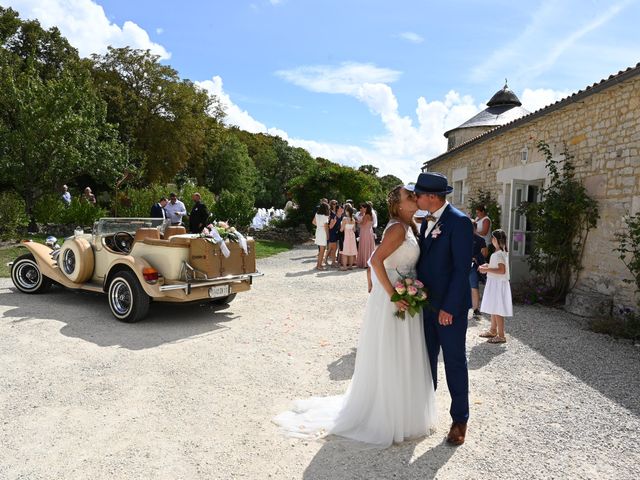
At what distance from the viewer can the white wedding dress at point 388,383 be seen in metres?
3.20

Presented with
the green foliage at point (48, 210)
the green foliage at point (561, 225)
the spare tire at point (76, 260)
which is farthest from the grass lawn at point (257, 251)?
the green foliage at point (561, 225)

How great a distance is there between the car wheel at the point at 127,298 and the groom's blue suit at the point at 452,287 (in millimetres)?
4042

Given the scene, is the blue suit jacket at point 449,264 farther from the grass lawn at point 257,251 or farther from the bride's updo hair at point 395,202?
the grass lawn at point 257,251

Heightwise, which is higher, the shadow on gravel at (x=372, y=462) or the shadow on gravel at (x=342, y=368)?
the shadow on gravel at (x=342, y=368)

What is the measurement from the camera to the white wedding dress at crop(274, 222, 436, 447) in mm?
3199

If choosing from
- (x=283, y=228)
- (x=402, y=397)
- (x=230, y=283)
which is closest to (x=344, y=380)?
(x=402, y=397)

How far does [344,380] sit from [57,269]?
16.8ft

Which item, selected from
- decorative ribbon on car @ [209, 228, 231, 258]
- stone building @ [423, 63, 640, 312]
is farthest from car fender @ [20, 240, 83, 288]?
stone building @ [423, 63, 640, 312]

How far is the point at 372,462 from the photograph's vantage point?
2949mm

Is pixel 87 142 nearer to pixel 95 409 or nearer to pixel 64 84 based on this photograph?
pixel 64 84

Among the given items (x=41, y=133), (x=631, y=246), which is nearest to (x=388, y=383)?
(x=631, y=246)

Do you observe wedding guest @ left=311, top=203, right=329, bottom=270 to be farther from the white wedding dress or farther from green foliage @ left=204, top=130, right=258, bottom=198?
green foliage @ left=204, top=130, right=258, bottom=198

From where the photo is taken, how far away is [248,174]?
42.0 m

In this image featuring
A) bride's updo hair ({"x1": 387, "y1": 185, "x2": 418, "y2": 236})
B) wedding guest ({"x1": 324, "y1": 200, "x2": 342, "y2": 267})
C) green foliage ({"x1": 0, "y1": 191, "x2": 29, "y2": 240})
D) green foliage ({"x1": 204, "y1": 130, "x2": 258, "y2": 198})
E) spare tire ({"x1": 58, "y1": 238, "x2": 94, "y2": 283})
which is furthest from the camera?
green foliage ({"x1": 204, "y1": 130, "x2": 258, "y2": 198})
